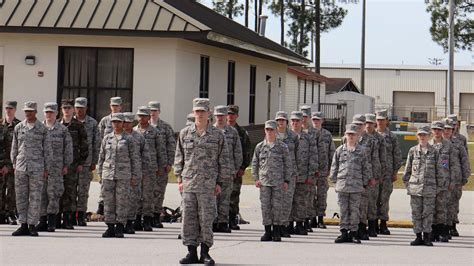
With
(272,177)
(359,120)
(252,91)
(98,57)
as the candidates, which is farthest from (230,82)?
(272,177)

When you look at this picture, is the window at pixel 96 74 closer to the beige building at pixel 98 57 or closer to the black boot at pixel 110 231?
the beige building at pixel 98 57

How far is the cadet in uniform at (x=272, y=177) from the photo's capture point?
1378 centimetres

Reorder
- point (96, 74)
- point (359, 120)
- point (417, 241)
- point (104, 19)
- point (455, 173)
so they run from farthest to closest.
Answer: point (96, 74) → point (104, 19) → point (455, 173) → point (359, 120) → point (417, 241)

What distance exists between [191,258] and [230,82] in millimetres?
19003

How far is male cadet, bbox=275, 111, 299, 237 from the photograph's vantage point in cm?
1409

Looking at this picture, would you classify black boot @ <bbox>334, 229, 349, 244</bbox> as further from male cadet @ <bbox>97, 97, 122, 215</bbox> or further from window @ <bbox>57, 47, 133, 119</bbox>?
window @ <bbox>57, 47, 133, 119</bbox>

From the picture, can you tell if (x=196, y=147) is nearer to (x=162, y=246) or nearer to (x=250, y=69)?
(x=162, y=246)

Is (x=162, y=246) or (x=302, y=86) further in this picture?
(x=302, y=86)

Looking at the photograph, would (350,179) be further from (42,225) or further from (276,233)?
(42,225)

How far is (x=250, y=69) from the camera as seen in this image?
32.4 meters

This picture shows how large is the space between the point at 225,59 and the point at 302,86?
25138mm

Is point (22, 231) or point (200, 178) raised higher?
point (200, 178)

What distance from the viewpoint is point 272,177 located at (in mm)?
13828

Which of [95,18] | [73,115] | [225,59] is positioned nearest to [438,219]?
[73,115]
